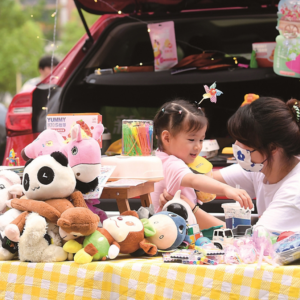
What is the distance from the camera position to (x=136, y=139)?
1773 mm

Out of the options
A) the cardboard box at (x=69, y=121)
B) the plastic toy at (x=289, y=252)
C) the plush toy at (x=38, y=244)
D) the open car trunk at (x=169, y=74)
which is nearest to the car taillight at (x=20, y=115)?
the open car trunk at (x=169, y=74)

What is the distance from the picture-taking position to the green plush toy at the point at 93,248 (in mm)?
1206

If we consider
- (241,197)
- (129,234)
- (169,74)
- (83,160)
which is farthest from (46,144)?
(169,74)

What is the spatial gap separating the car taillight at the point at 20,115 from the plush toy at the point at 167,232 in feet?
4.45

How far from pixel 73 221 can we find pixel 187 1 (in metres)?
2.14

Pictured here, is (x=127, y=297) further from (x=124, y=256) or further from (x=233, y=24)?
(x=233, y=24)

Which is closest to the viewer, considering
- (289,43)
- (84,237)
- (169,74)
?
(84,237)

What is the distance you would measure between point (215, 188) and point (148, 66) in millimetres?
1518

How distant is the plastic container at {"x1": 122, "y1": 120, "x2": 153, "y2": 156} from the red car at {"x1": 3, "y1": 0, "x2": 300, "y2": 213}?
87 centimetres

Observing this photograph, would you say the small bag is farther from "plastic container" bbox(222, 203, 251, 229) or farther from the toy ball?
the toy ball

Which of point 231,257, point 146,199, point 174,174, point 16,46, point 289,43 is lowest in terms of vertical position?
point 16,46

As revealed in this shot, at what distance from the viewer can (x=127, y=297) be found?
3.83 feet

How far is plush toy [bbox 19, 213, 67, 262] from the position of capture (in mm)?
1209

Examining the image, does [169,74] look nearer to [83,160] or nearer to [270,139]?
[270,139]
